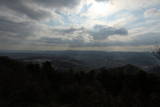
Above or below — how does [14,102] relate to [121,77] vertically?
above

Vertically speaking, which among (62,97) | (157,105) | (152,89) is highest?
(157,105)

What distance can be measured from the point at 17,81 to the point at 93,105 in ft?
23.0

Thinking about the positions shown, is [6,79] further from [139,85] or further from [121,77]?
[121,77]

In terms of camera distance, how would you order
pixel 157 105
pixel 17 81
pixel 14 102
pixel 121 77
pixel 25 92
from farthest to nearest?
pixel 121 77 < pixel 17 81 < pixel 25 92 < pixel 14 102 < pixel 157 105

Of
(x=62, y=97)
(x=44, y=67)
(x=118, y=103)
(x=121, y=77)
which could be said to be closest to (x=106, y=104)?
(x=118, y=103)

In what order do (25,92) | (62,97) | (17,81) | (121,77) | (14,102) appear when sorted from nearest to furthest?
(14,102)
(25,92)
(62,97)
(17,81)
(121,77)

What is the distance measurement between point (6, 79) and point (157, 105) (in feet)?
36.5

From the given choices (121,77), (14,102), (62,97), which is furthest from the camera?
(121,77)

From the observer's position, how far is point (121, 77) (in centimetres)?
1945

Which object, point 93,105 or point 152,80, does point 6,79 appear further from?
point 152,80

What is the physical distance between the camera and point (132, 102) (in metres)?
6.37

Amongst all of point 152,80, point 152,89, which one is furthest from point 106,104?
point 152,80

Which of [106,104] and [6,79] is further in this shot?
[6,79]

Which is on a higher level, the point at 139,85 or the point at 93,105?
the point at 93,105
